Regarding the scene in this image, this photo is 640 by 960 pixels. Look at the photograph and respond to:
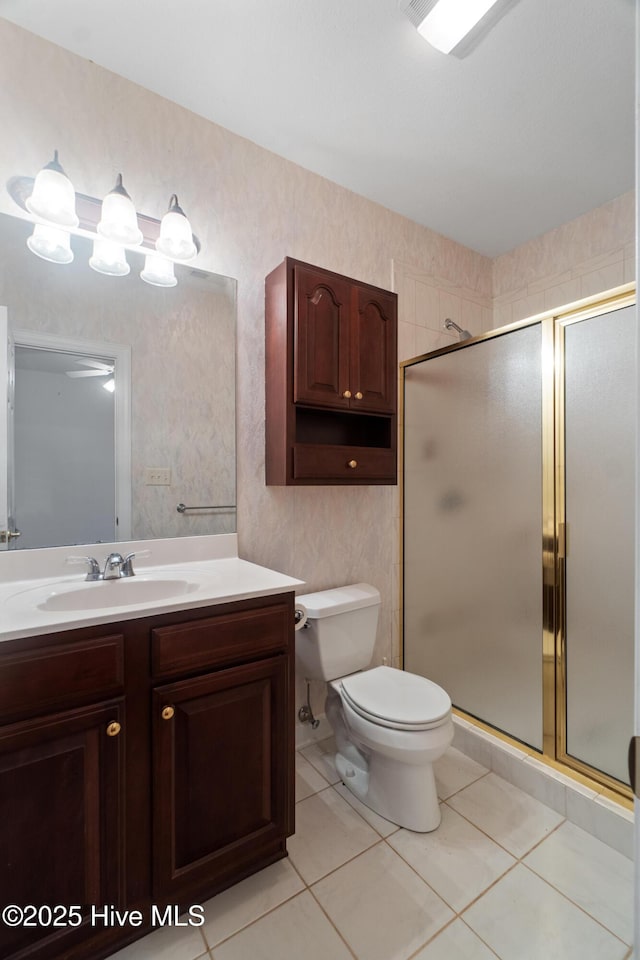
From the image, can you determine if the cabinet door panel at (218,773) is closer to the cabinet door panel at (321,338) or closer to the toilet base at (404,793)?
the toilet base at (404,793)

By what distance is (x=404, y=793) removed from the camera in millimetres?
1458

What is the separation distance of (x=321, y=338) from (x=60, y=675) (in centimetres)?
133

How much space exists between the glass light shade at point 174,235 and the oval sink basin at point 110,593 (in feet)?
3.70

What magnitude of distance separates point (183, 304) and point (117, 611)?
1.13m

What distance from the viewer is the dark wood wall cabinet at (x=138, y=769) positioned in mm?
911

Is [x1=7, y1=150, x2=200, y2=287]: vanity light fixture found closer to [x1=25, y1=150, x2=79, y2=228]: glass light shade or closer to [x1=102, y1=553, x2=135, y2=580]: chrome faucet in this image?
[x1=25, y1=150, x2=79, y2=228]: glass light shade

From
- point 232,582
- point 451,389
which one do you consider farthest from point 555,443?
point 232,582

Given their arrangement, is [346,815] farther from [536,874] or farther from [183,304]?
[183,304]

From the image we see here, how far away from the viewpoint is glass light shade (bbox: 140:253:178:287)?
60.0 inches

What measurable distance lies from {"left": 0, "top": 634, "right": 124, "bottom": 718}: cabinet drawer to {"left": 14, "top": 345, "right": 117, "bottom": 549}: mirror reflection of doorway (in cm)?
→ 53

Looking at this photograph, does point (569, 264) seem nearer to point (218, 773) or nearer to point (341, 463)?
point (341, 463)

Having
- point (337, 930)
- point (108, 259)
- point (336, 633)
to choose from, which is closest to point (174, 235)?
point (108, 259)

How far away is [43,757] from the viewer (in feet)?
3.04

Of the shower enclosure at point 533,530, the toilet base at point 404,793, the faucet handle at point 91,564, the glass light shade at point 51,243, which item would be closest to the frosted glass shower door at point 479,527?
the shower enclosure at point 533,530
